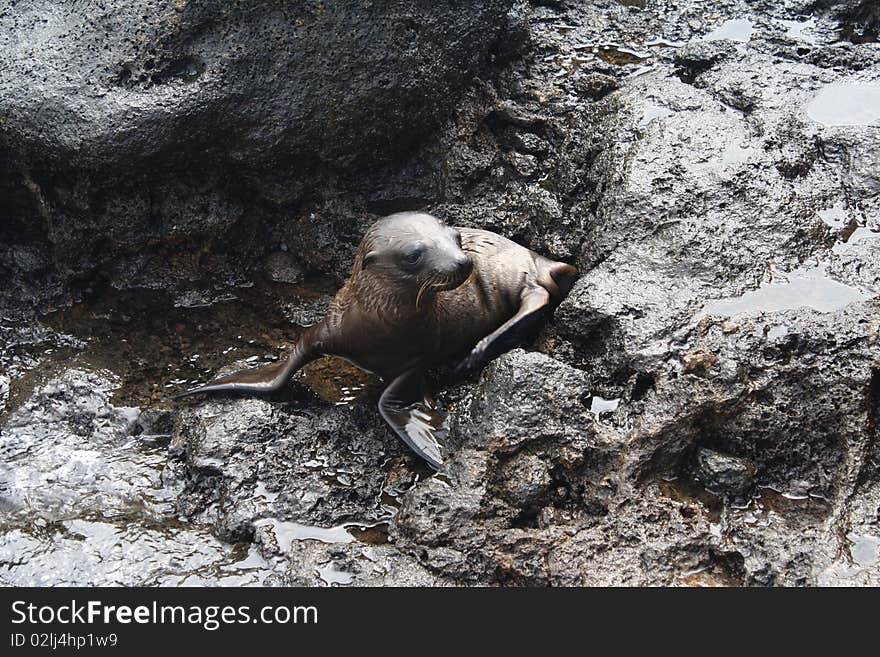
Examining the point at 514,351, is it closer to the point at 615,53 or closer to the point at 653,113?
the point at 653,113

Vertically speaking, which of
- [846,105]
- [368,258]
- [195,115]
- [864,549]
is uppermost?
[195,115]

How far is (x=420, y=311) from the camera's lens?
496 centimetres

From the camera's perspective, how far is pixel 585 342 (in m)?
4.76

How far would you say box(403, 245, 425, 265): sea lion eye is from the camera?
4.62 meters

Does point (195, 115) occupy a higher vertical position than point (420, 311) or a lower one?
Answer: higher

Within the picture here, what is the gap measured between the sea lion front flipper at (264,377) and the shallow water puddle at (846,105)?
3.13 meters

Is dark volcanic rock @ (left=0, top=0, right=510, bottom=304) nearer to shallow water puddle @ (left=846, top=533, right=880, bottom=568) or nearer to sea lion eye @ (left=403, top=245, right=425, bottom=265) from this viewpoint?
sea lion eye @ (left=403, top=245, right=425, bottom=265)

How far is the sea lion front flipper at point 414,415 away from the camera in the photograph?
4578 millimetres

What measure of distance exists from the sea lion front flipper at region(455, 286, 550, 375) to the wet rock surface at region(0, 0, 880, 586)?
0.21 meters

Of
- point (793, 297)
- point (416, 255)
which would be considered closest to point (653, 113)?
point (793, 297)

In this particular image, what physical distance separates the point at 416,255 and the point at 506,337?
764 mm

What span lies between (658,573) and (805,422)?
1001 mm

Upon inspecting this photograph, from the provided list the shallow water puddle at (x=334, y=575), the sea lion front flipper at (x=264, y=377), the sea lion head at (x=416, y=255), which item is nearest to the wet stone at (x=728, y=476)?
the sea lion head at (x=416, y=255)

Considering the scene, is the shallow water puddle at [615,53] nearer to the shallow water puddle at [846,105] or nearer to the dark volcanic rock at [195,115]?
the dark volcanic rock at [195,115]
